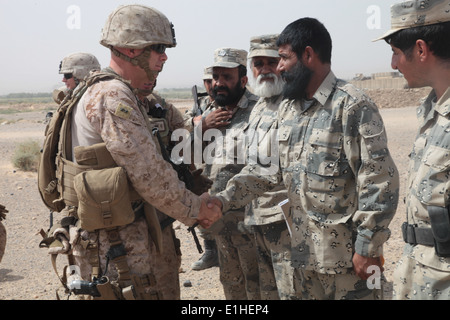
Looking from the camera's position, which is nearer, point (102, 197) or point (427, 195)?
point (427, 195)

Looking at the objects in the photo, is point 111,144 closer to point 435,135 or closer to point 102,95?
point 102,95

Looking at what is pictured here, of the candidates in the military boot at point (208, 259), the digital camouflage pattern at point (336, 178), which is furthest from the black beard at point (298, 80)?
the military boot at point (208, 259)

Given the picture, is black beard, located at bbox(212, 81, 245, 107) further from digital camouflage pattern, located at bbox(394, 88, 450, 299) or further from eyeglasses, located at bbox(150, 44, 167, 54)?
digital camouflage pattern, located at bbox(394, 88, 450, 299)

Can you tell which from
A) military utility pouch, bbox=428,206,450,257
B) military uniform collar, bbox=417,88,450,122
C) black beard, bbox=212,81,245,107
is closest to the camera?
military utility pouch, bbox=428,206,450,257

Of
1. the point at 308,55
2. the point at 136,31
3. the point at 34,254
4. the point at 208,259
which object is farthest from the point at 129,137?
the point at 34,254

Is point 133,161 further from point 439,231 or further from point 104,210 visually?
point 439,231

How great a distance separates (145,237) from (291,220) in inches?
42.6

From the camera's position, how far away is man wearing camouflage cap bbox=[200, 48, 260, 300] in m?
4.75

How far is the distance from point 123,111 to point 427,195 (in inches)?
70.6

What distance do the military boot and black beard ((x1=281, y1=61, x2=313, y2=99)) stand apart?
328 centimetres

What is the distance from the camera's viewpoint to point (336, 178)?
3.27m

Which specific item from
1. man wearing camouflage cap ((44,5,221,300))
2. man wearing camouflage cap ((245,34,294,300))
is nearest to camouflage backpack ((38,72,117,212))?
man wearing camouflage cap ((44,5,221,300))

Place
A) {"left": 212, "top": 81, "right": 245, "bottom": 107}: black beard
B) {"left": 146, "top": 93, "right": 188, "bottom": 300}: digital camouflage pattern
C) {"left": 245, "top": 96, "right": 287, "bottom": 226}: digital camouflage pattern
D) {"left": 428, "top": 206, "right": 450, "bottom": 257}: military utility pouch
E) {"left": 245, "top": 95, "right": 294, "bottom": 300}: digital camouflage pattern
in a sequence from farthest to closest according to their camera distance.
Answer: {"left": 212, "top": 81, "right": 245, "bottom": 107}: black beard, {"left": 245, "top": 96, "right": 287, "bottom": 226}: digital camouflage pattern, {"left": 245, "top": 95, "right": 294, "bottom": 300}: digital camouflage pattern, {"left": 146, "top": 93, "right": 188, "bottom": 300}: digital camouflage pattern, {"left": 428, "top": 206, "right": 450, "bottom": 257}: military utility pouch
